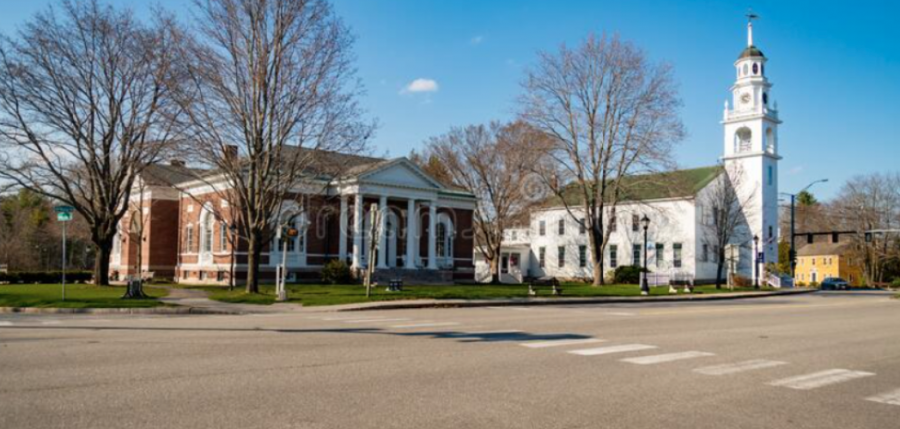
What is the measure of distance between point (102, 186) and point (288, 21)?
1543cm

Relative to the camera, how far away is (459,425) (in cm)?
659

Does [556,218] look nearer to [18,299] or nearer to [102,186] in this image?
[102,186]

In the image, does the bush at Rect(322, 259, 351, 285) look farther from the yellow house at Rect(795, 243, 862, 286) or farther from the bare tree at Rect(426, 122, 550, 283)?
the yellow house at Rect(795, 243, 862, 286)

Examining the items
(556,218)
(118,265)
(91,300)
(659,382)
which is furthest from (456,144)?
(659,382)

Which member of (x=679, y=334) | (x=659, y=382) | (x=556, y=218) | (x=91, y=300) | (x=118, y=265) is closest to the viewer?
(x=659, y=382)

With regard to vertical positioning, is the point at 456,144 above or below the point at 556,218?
above

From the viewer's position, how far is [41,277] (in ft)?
154

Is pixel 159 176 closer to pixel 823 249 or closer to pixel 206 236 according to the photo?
pixel 206 236

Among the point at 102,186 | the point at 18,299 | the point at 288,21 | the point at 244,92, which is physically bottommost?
the point at 18,299

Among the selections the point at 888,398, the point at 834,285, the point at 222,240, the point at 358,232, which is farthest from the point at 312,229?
the point at 834,285

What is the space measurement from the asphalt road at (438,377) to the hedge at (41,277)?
109ft

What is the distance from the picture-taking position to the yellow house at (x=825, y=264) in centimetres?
9994

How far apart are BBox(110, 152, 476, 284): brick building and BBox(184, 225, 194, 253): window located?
66mm

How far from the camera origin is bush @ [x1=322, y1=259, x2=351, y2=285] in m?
40.8
